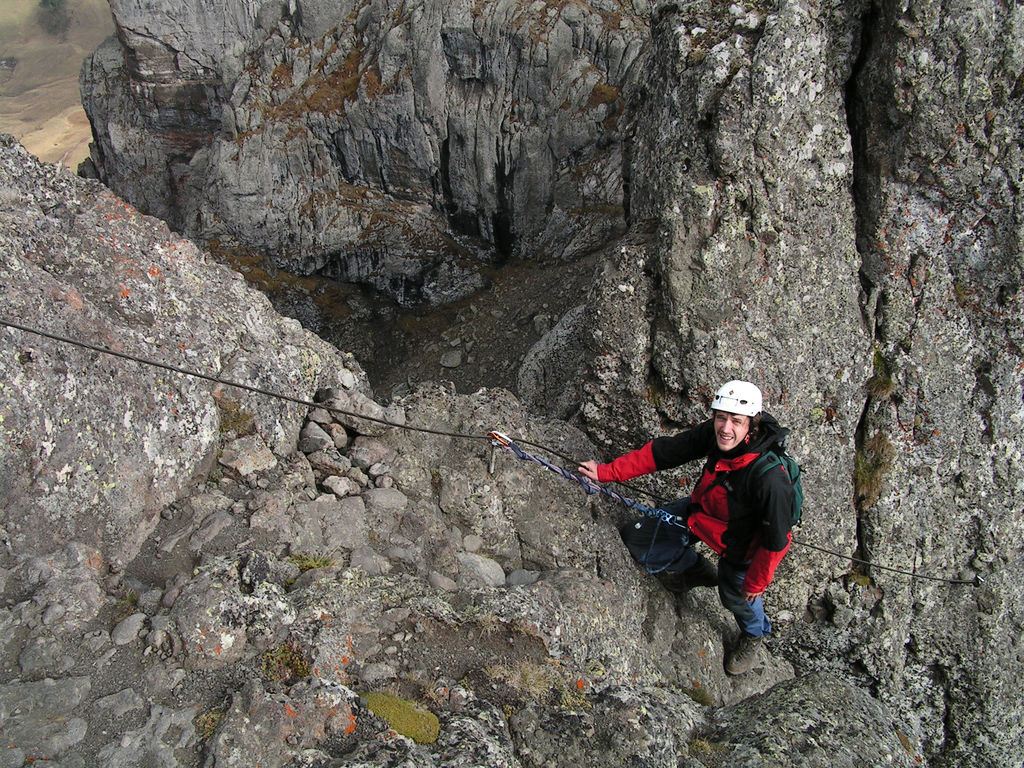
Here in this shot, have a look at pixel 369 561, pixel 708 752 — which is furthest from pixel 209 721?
pixel 708 752

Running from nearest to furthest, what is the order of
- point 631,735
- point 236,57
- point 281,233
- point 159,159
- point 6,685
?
point 6,685 → point 631,735 → point 281,233 → point 236,57 → point 159,159

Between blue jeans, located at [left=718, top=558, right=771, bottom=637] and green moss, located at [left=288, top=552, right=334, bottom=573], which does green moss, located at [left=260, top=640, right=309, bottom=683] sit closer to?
green moss, located at [left=288, top=552, right=334, bottom=573]

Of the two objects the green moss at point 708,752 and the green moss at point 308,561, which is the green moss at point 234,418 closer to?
the green moss at point 308,561

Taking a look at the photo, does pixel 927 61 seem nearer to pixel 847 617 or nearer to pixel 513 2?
pixel 847 617

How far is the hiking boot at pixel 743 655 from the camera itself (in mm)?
8766

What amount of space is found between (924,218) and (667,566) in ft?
19.8

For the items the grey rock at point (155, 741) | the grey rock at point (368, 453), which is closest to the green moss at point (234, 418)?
the grey rock at point (368, 453)

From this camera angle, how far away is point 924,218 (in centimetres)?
900

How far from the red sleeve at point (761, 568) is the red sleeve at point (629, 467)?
157cm

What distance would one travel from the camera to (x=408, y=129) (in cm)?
3897

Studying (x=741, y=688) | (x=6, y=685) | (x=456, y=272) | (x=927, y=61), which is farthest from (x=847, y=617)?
(x=456, y=272)

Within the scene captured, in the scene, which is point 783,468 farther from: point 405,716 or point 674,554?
point 405,716

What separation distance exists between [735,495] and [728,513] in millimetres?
402

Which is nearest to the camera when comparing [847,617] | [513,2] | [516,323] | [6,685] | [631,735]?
[6,685]
